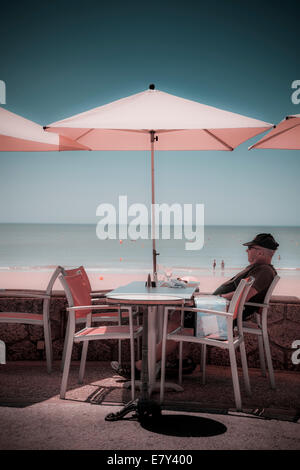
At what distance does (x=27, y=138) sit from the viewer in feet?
A: 13.5

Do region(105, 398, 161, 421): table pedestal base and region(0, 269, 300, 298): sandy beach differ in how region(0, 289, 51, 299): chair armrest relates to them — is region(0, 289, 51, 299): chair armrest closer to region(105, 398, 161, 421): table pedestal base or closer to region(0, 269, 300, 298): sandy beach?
region(105, 398, 161, 421): table pedestal base

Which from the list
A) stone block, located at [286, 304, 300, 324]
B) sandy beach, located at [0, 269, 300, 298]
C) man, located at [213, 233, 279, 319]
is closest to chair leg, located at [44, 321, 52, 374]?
man, located at [213, 233, 279, 319]

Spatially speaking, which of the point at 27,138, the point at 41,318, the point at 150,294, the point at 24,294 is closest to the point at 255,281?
the point at 150,294

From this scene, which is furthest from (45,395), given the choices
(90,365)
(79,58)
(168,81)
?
(168,81)

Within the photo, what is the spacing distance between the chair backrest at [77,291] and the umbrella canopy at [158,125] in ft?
3.90

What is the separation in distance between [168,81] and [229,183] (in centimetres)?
2938

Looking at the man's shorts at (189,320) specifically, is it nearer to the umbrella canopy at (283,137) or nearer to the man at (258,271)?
the man at (258,271)

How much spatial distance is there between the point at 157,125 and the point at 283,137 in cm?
135

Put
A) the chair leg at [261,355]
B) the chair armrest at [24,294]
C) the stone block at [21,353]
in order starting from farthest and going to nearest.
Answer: the stone block at [21,353], the chair armrest at [24,294], the chair leg at [261,355]

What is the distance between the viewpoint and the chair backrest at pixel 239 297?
3.28 meters

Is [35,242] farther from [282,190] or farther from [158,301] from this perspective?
[158,301]

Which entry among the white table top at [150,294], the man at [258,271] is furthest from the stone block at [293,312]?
the white table top at [150,294]

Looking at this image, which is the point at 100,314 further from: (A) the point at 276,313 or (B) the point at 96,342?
(A) the point at 276,313
